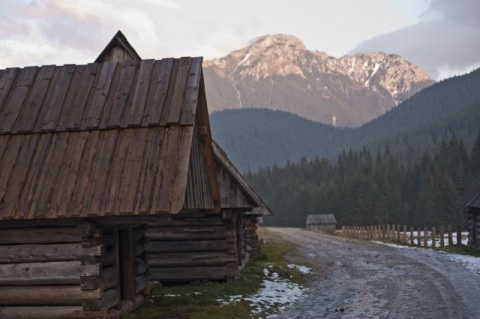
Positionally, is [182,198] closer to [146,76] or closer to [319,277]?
[146,76]

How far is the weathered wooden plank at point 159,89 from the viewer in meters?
12.6

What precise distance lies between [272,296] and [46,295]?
7453mm

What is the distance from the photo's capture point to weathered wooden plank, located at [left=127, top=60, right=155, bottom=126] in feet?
41.4

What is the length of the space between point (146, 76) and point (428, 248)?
1178 inches

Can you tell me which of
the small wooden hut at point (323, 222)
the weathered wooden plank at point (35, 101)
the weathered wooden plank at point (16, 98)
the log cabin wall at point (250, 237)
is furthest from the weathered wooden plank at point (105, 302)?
the small wooden hut at point (323, 222)

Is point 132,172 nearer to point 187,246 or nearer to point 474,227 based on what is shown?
point 187,246

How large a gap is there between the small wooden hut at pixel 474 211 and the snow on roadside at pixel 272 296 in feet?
54.4

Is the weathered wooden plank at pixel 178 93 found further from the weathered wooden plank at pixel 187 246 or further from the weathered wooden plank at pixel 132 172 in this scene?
the weathered wooden plank at pixel 187 246

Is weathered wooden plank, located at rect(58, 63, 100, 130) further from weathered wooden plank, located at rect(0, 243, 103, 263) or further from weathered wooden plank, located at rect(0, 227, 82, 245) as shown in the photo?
weathered wooden plank, located at rect(0, 243, 103, 263)

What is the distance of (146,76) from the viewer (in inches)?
548

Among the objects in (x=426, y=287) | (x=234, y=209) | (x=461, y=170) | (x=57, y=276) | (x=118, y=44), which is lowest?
(x=57, y=276)

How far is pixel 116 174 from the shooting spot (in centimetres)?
1172

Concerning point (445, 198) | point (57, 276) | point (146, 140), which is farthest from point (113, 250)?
point (445, 198)

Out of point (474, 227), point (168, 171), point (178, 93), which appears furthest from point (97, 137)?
point (474, 227)
